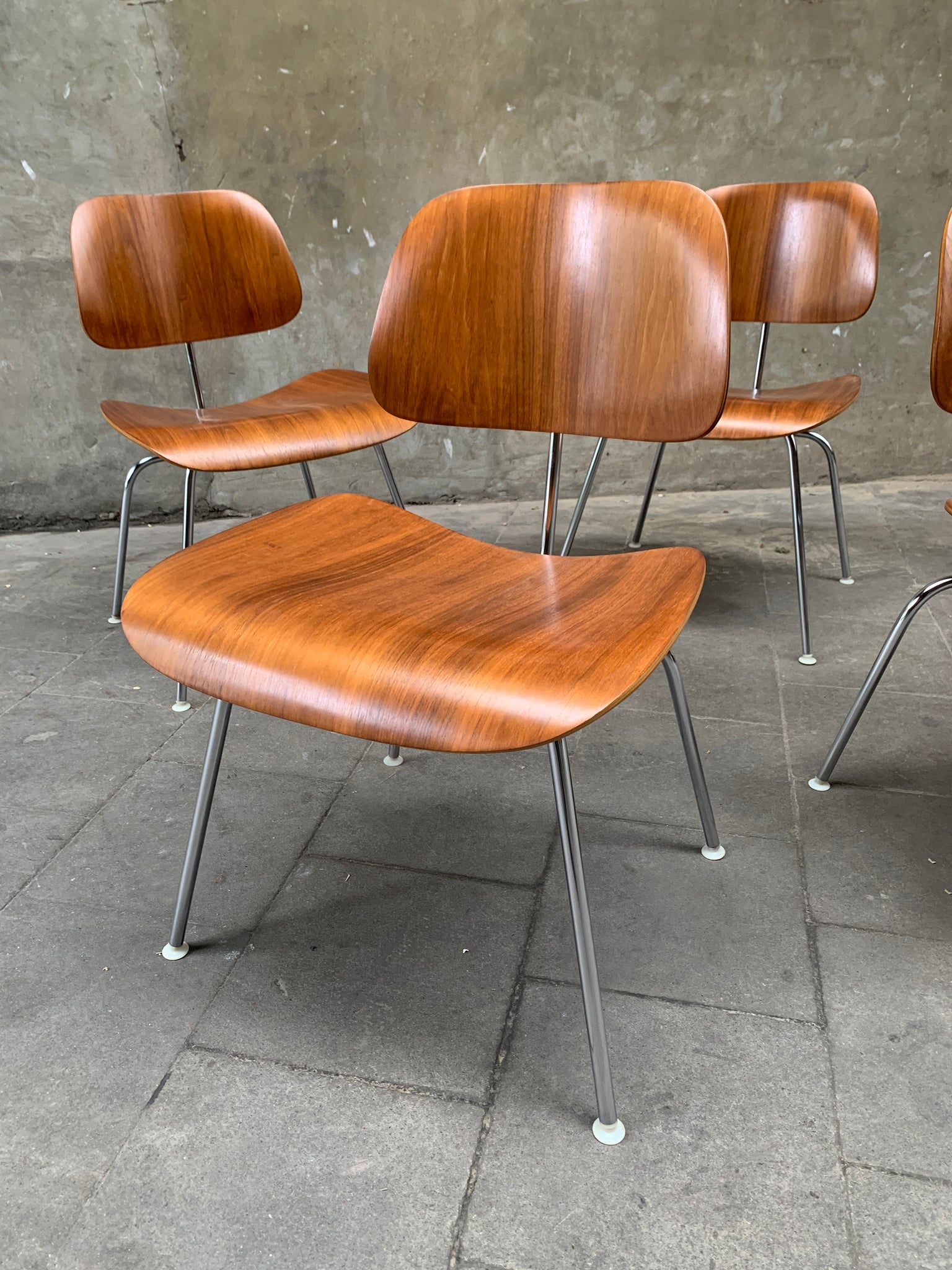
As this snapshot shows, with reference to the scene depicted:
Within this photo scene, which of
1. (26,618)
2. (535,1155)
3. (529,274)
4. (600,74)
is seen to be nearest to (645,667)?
(535,1155)

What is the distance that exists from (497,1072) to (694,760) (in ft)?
1.51

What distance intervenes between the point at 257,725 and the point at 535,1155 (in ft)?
3.33

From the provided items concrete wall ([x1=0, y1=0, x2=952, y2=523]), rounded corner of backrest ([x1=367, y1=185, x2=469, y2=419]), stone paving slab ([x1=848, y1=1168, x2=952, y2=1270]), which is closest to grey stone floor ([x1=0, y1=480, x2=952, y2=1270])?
stone paving slab ([x1=848, y1=1168, x2=952, y2=1270])

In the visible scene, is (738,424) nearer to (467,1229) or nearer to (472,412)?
(472,412)

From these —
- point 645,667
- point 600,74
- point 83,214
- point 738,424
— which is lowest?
point 738,424

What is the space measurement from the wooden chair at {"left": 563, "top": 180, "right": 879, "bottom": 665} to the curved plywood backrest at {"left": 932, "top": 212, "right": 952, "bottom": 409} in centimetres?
62

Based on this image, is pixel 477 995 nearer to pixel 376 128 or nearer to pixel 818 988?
pixel 818 988

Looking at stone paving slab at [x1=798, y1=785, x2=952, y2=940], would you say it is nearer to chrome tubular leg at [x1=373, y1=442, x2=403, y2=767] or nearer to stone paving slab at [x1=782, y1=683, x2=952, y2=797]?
stone paving slab at [x1=782, y1=683, x2=952, y2=797]

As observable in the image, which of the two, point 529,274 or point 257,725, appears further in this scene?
point 257,725

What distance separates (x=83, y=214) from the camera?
189cm

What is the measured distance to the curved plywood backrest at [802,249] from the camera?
82.0 inches

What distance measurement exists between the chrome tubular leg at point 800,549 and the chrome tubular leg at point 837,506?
0.05 meters

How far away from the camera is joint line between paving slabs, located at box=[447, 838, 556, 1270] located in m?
0.89

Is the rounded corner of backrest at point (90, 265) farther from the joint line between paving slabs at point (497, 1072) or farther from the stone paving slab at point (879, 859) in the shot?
the stone paving slab at point (879, 859)
